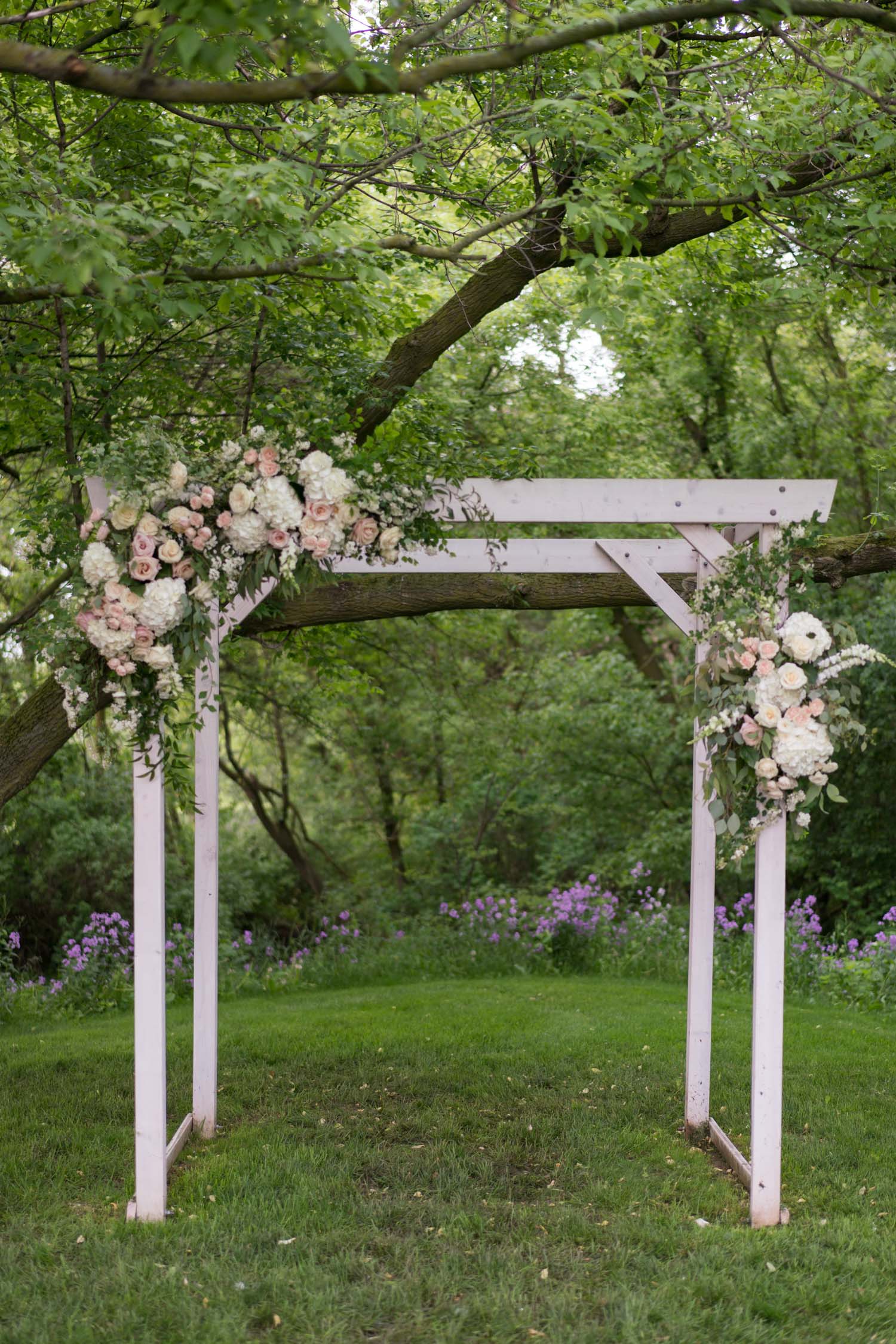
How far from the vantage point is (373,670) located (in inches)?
410

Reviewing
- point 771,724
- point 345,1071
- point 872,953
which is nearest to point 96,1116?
point 345,1071

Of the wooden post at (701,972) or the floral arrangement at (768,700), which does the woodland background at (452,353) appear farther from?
the wooden post at (701,972)

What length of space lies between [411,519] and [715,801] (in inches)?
54.9

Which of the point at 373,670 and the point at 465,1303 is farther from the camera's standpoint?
the point at 373,670

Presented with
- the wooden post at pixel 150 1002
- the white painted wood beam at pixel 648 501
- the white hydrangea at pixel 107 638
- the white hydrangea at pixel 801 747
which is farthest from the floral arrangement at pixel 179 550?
the white hydrangea at pixel 801 747

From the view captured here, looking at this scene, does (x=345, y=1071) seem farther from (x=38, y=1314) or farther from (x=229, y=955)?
(x=229, y=955)

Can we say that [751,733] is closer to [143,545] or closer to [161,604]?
[161,604]

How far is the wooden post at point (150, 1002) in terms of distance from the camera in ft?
12.6

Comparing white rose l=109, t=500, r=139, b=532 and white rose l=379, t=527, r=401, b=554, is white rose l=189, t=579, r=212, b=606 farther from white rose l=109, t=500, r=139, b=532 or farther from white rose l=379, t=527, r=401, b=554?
white rose l=379, t=527, r=401, b=554

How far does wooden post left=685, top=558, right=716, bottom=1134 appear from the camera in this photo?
4793mm

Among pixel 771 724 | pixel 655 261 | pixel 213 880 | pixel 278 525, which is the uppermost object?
pixel 655 261

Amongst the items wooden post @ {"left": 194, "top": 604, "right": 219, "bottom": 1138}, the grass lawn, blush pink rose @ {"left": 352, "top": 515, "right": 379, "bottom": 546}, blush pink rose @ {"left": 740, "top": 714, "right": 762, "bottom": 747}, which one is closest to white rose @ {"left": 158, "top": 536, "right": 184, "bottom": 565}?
blush pink rose @ {"left": 352, "top": 515, "right": 379, "bottom": 546}

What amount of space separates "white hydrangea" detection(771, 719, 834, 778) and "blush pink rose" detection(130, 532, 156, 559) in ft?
6.67

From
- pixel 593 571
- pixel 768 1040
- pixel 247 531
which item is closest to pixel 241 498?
pixel 247 531
